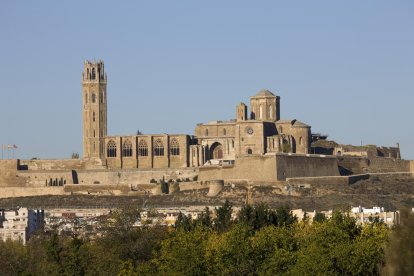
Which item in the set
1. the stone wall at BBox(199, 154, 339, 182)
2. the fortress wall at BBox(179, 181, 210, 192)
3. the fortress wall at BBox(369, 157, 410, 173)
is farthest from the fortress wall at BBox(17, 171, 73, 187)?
the fortress wall at BBox(369, 157, 410, 173)

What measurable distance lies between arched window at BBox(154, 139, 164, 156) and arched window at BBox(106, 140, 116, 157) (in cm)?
286

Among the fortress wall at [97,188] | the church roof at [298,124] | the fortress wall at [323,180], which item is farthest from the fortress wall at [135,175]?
the fortress wall at [323,180]

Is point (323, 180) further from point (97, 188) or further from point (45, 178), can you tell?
point (45, 178)

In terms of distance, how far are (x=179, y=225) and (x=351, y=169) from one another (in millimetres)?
53043

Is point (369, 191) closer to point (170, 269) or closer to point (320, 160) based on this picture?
point (320, 160)

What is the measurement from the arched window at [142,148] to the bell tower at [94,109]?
2.62m

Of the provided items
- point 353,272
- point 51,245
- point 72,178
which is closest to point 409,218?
point 353,272

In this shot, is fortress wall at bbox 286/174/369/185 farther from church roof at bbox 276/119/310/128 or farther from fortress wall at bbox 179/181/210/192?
church roof at bbox 276/119/310/128

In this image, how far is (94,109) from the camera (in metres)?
123

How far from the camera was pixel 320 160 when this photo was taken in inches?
4547

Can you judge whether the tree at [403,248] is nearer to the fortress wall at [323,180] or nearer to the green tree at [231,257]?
the green tree at [231,257]

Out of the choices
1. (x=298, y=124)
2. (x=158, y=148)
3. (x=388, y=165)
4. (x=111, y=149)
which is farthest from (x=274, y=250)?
(x=388, y=165)

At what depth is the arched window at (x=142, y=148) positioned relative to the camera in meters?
119

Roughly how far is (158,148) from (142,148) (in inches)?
44.1
